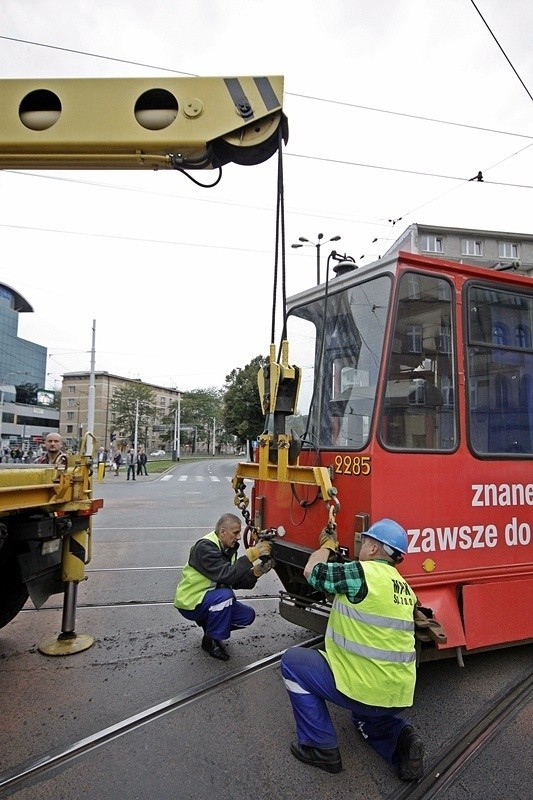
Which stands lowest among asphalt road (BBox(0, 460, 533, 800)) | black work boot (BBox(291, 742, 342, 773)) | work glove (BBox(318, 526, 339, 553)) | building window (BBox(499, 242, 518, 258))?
asphalt road (BBox(0, 460, 533, 800))

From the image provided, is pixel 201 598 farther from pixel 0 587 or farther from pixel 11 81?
pixel 11 81

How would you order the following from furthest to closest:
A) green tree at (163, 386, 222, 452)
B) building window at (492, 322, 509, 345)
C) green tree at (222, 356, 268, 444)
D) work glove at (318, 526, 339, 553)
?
green tree at (163, 386, 222, 452)
green tree at (222, 356, 268, 444)
building window at (492, 322, 509, 345)
work glove at (318, 526, 339, 553)

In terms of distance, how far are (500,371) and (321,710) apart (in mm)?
2666

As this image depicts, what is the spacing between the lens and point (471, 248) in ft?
140

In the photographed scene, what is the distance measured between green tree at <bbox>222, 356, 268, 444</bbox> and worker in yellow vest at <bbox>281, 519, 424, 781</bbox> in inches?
1146

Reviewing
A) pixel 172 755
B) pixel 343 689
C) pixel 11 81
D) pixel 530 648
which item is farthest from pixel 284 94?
pixel 530 648

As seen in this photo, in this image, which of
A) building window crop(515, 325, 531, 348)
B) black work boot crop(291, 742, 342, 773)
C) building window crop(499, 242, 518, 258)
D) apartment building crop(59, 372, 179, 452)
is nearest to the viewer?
black work boot crop(291, 742, 342, 773)

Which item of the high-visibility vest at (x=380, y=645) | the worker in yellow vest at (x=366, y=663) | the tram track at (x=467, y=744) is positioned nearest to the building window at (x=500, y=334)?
the worker in yellow vest at (x=366, y=663)

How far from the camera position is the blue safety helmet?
8.98 ft

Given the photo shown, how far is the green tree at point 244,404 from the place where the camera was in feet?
111

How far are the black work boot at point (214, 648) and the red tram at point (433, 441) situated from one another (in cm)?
73

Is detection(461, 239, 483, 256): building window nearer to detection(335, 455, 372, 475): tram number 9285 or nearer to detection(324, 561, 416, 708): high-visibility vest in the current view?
detection(335, 455, 372, 475): tram number 9285

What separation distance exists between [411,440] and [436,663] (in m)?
1.99

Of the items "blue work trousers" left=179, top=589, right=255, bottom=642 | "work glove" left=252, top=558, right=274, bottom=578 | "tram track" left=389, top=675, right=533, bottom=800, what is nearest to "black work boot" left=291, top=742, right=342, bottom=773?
"tram track" left=389, top=675, right=533, bottom=800
